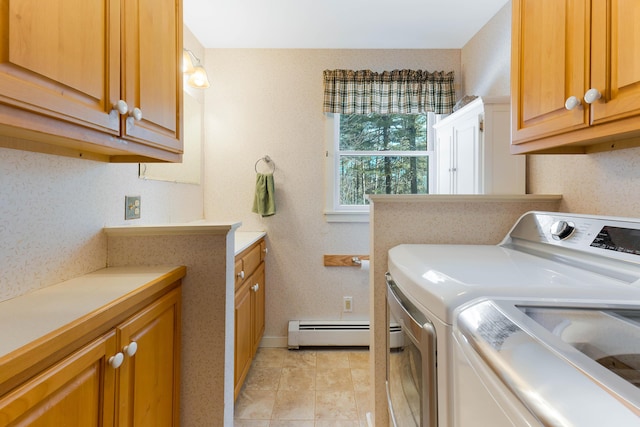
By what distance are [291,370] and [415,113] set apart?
2.24 m

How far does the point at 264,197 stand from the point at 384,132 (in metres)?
1.20

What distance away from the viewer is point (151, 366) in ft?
3.61

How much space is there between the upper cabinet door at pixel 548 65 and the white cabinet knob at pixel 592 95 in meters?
0.05

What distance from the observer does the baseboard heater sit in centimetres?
261

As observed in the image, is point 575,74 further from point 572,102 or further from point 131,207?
point 131,207

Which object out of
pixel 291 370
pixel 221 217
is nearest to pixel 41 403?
pixel 291 370

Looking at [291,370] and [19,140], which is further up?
[19,140]

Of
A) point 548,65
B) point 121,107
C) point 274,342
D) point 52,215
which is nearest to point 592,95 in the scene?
point 548,65

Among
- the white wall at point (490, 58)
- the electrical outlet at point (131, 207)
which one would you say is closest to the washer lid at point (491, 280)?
the electrical outlet at point (131, 207)

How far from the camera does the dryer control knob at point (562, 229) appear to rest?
111cm

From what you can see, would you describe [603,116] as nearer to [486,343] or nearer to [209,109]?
[486,343]

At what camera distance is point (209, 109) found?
2723 mm

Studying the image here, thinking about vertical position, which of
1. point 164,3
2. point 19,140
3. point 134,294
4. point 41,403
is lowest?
point 41,403

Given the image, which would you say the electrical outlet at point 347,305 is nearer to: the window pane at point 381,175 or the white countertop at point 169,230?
the window pane at point 381,175
